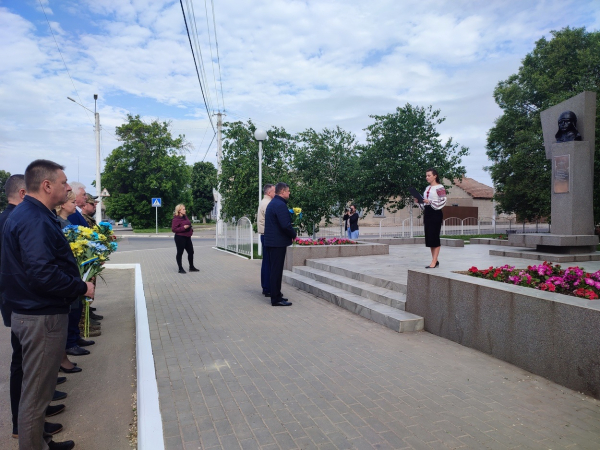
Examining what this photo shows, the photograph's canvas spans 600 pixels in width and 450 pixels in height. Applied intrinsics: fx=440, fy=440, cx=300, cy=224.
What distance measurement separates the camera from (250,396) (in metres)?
3.92

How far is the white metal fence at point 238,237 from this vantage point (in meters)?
15.1

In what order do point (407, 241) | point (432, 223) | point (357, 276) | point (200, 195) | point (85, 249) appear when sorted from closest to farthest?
point (85, 249), point (432, 223), point (357, 276), point (407, 241), point (200, 195)

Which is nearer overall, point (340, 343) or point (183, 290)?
point (340, 343)

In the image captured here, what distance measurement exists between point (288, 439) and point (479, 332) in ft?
9.44

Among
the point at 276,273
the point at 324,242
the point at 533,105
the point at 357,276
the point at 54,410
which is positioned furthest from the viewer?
the point at 533,105

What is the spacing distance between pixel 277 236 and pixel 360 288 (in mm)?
1708

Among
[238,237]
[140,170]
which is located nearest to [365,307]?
[238,237]

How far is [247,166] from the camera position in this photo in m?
17.4

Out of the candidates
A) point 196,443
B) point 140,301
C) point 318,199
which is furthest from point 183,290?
point 318,199

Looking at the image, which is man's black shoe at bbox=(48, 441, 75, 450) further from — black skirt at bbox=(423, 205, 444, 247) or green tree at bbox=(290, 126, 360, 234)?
green tree at bbox=(290, 126, 360, 234)

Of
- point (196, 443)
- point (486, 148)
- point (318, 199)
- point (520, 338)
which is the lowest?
point (196, 443)

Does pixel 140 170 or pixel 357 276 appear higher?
pixel 140 170

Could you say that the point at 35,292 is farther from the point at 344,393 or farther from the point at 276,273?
the point at 276,273

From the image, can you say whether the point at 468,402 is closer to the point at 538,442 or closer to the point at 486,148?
the point at 538,442
